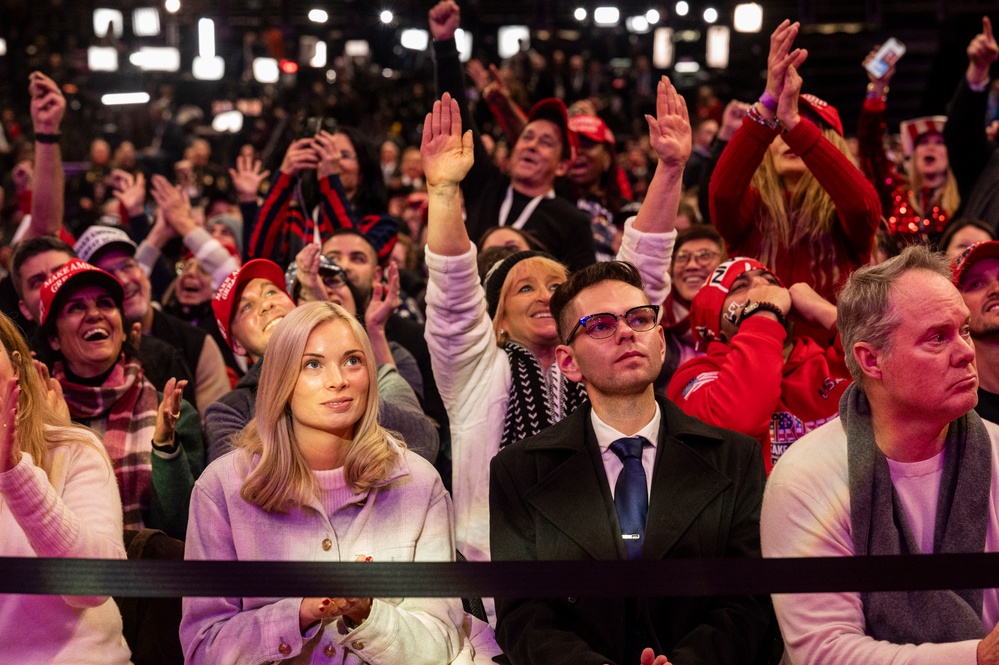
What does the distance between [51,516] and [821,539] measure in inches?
60.8

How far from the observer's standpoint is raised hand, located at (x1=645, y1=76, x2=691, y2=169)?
3.29m

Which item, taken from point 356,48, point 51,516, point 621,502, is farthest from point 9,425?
point 356,48

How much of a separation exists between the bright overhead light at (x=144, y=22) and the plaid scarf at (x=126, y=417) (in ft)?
44.3

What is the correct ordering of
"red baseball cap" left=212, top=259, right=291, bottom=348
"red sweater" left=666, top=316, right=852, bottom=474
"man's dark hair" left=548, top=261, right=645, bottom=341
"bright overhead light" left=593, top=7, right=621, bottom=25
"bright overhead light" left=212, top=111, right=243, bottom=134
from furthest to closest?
"bright overhead light" left=593, top=7, right=621, bottom=25 < "bright overhead light" left=212, top=111, right=243, bottom=134 < "red baseball cap" left=212, top=259, right=291, bottom=348 < "red sweater" left=666, top=316, right=852, bottom=474 < "man's dark hair" left=548, top=261, right=645, bottom=341

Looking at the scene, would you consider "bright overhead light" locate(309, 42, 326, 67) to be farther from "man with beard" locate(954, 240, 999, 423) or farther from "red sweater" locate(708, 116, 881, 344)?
"man with beard" locate(954, 240, 999, 423)

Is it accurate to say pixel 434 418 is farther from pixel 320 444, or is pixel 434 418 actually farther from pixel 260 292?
pixel 320 444

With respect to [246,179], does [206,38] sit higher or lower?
higher

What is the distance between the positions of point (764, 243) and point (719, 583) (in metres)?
1.95

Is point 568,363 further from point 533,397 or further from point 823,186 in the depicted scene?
point 823,186

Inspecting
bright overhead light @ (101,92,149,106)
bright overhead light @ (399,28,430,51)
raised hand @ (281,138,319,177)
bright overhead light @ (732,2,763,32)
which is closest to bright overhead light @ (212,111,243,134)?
bright overhead light @ (101,92,149,106)

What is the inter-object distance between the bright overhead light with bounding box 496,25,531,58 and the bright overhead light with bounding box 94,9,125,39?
5194mm

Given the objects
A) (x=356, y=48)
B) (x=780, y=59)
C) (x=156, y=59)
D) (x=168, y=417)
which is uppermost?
(x=356, y=48)

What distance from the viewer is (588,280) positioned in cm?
282

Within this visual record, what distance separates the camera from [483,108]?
10750 mm
